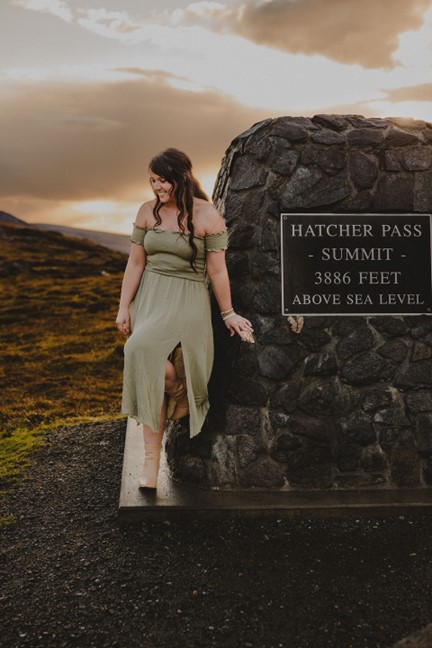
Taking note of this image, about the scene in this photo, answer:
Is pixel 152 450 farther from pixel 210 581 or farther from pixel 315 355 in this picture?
pixel 315 355

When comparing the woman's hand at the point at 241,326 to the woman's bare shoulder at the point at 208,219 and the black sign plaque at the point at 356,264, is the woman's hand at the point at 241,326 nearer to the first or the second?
the black sign plaque at the point at 356,264

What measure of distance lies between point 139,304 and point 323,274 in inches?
61.2

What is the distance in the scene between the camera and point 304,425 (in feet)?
17.0

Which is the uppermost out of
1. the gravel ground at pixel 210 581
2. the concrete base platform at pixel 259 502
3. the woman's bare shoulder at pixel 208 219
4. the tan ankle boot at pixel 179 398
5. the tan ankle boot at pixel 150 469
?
the woman's bare shoulder at pixel 208 219

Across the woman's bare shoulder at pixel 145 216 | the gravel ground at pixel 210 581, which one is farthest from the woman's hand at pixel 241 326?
the gravel ground at pixel 210 581

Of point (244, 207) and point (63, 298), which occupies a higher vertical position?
point (63, 298)

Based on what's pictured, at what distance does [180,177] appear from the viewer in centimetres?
469

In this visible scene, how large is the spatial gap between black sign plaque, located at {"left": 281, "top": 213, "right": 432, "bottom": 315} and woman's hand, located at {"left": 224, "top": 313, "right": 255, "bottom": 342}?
0.47m

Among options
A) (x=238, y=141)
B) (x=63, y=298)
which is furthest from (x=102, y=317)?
(x=238, y=141)

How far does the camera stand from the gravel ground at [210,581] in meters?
3.46

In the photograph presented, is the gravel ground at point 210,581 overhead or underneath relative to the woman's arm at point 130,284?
underneath

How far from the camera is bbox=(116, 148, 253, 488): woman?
471 cm

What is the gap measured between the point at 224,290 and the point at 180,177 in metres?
0.91

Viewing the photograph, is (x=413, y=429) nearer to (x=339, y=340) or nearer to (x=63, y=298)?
(x=339, y=340)
